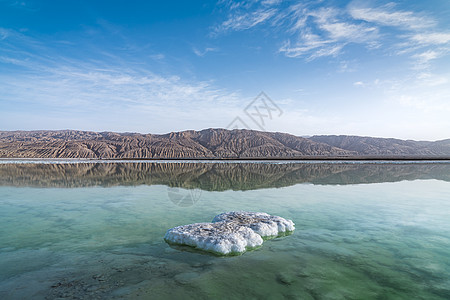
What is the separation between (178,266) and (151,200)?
860 centimetres

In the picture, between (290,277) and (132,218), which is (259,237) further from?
(132,218)

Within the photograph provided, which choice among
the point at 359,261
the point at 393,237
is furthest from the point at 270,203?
the point at 359,261

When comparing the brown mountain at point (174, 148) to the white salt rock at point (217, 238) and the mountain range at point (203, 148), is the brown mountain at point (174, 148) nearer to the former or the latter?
the mountain range at point (203, 148)

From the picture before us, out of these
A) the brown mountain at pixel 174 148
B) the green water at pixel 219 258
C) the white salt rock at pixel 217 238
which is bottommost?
the green water at pixel 219 258

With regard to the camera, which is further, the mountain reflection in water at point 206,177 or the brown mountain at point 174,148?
the brown mountain at point 174,148

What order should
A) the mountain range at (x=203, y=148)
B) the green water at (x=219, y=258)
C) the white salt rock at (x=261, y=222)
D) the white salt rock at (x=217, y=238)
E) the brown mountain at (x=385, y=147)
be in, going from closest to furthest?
1. the green water at (x=219, y=258)
2. the white salt rock at (x=217, y=238)
3. the white salt rock at (x=261, y=222)
4. the mountain range at (x=203, y=148)
5. the brown mountain at (x=385, y=147)

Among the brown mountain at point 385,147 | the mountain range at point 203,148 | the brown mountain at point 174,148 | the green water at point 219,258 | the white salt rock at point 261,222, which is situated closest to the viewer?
the green water at point 219,258

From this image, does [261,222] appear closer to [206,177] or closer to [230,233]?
[230,233]

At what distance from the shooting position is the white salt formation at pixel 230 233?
6.69 meters

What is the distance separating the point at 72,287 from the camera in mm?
4891

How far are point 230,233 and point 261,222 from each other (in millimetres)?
1487

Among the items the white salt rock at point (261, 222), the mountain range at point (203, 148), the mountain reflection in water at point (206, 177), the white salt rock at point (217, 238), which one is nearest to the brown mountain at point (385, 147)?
the mountain range at point (203, 148)

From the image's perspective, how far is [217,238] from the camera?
6.87 metres

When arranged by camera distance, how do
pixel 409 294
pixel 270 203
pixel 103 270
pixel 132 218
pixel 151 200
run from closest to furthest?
pixel 409 294 < pixel 103 270 < pixel 132 218 < pixel 270 203 < pixel 151 200
